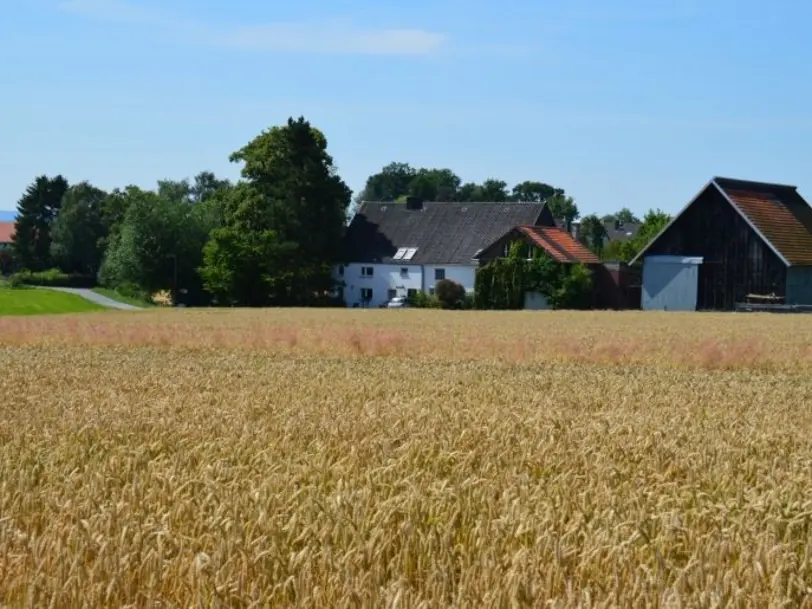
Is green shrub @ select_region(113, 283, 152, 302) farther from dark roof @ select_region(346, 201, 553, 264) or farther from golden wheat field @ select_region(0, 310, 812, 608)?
golden wheat field @ select_region(0, 310, 812, 608)

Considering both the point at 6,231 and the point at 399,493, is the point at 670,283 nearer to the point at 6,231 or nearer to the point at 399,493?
the point at 399,493

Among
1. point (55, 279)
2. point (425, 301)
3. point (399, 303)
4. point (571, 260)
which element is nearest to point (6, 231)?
point (55, 279)

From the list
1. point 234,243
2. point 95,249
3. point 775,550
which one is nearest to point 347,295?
point 234,243

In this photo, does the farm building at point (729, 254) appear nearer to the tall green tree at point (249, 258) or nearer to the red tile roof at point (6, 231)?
the tall green tree at point (249, 258)

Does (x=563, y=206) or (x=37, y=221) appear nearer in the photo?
(x=37, y=221)

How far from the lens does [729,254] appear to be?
2544 inches

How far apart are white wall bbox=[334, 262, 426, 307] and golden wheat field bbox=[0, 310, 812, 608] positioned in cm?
6382

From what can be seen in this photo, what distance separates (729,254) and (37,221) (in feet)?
279

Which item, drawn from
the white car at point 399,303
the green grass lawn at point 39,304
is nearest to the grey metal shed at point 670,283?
the white car at point 399,303

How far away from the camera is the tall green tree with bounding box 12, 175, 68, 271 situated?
12006 centimetres

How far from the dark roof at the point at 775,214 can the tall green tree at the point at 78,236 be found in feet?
214

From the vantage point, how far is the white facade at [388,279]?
260 feet

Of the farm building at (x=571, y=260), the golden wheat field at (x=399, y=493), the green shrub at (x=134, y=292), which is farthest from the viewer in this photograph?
the green shrub at (x=134, y=292)

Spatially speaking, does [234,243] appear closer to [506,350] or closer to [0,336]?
[0,336]
